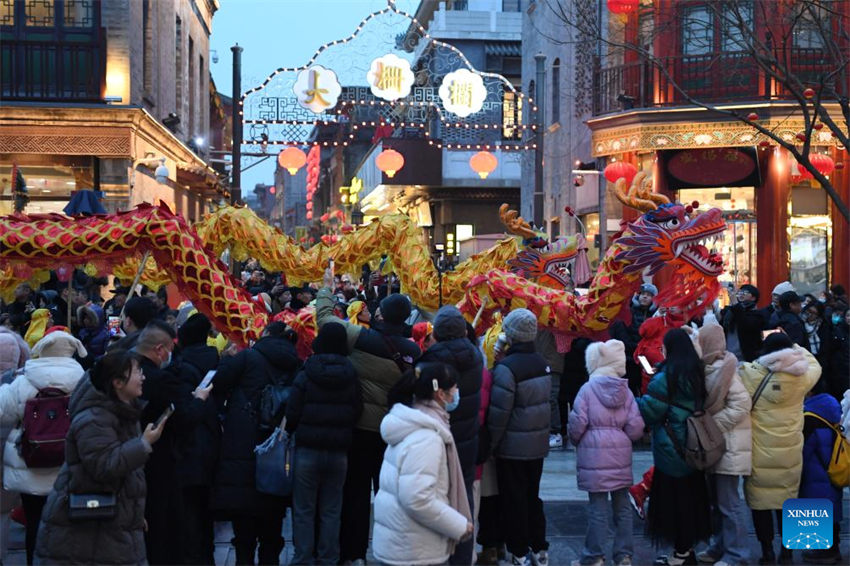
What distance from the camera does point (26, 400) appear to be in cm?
697

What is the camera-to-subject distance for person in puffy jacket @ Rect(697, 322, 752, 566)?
7.51m

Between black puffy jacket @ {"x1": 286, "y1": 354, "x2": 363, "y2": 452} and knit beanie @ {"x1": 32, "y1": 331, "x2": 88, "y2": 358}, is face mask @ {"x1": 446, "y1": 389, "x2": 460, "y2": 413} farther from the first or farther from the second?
knit beanie @ {"x1": 32, "y1": 331, "x2": 88, "y2": 358}

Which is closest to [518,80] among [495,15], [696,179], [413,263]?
[495,15]

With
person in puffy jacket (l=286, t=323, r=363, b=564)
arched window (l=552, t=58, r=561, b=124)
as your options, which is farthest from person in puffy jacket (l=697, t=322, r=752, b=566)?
arched window (l=552, t=58, r=561, b=124)

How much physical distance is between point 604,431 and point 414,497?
108 inches

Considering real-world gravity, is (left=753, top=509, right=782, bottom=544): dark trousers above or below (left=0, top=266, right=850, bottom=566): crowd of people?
below

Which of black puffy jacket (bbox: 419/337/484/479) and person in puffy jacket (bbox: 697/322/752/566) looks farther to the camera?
person in puffy jacket (bbox: 697/322/752/566)

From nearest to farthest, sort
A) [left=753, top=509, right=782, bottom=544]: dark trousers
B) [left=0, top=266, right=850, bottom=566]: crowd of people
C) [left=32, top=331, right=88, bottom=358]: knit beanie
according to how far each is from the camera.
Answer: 1. [left=0, top=266, right=850, bottom=566]: crowd of people
2. [left=32, top=331, right=88, bottom=358]: knit beanie
3. [left=753, top=509, right=782, bottom=544]: dark trousers

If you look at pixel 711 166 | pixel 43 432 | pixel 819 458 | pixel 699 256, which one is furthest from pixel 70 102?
pixel 819 458

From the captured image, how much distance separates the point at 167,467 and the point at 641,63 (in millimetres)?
16684

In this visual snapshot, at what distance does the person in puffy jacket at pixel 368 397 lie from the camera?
7398 mm

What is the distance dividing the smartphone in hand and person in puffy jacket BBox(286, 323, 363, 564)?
0.80 meters

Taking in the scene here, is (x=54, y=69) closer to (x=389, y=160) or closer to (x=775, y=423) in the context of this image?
(x=389, y=160)

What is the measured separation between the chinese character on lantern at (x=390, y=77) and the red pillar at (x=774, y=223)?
712 cm
